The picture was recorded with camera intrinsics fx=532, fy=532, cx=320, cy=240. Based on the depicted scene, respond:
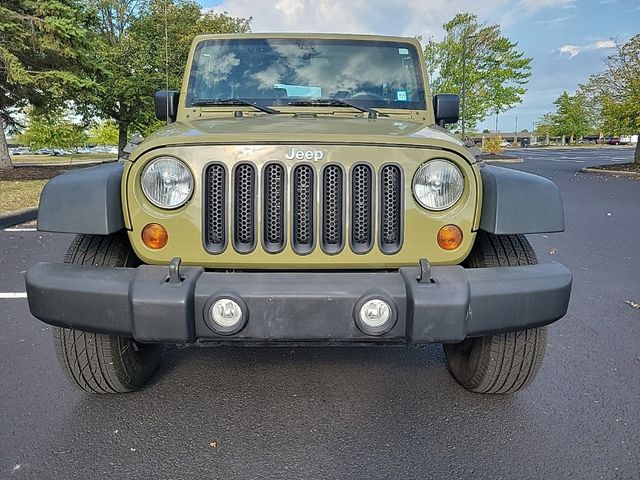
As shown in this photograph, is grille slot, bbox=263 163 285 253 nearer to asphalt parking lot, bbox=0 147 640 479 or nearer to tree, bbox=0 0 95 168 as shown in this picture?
asphalt parking lot, bbox=0 147 640 479

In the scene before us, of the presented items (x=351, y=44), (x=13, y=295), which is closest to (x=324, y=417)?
(x=351, y=44)

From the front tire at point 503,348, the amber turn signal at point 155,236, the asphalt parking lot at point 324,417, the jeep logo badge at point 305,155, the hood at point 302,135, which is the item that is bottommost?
the asphalt parking lot at point 324,417

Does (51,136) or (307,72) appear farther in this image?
(51,136)

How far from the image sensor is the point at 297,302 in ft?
6.50

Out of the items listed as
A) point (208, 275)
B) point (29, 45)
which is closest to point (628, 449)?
point (208, 275)

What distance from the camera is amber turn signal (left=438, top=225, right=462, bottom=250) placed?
2213 millimetres

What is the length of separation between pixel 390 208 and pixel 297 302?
56cm

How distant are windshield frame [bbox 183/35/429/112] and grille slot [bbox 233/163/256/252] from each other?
1.27 meters

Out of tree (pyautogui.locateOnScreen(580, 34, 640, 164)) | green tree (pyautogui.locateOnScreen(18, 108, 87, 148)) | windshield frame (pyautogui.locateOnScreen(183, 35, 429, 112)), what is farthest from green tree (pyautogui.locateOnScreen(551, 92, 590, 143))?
windshield frame (pyautogui.locateOnScreen(183, 35, 429, 112))

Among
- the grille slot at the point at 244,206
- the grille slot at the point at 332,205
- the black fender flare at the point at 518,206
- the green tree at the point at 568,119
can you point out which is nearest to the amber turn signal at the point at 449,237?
the black fender flare at the point at 518,206

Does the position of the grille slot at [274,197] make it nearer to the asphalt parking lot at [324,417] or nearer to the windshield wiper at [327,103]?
the asphalt parking lot at [324,417]

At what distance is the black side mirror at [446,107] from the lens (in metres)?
3.36

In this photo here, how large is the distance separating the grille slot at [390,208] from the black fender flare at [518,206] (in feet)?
1.17

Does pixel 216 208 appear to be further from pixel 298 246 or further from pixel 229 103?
pixel 229 103
